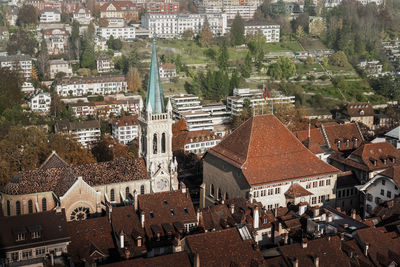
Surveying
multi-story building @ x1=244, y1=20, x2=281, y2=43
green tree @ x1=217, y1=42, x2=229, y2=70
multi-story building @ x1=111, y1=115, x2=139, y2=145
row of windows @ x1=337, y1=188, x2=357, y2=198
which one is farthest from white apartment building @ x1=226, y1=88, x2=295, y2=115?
multi-story building @ x1=244, y1=20, x2=281, y2=43

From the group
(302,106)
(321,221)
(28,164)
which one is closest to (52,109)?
(28,164)

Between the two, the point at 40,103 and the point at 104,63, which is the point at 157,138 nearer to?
the point at 40,103

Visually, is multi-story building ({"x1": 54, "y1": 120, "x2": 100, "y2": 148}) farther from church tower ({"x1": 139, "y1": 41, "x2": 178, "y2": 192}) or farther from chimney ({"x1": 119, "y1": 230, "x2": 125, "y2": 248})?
chimney ({"x1": 119, "y1": 230, "x2": 125, "y2": 248})

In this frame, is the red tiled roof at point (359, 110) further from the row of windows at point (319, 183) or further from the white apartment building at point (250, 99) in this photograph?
the row of windows at point (319, 183)

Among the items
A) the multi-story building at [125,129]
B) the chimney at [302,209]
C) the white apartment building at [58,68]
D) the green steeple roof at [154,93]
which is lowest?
the multi-story building at [125,129]

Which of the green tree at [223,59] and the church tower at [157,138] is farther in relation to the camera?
the green tree at [223,59]

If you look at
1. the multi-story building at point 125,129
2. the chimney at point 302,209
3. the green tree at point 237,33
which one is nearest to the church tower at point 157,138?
the chimney at point 302,209

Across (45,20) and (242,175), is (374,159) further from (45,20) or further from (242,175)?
(45,20)
